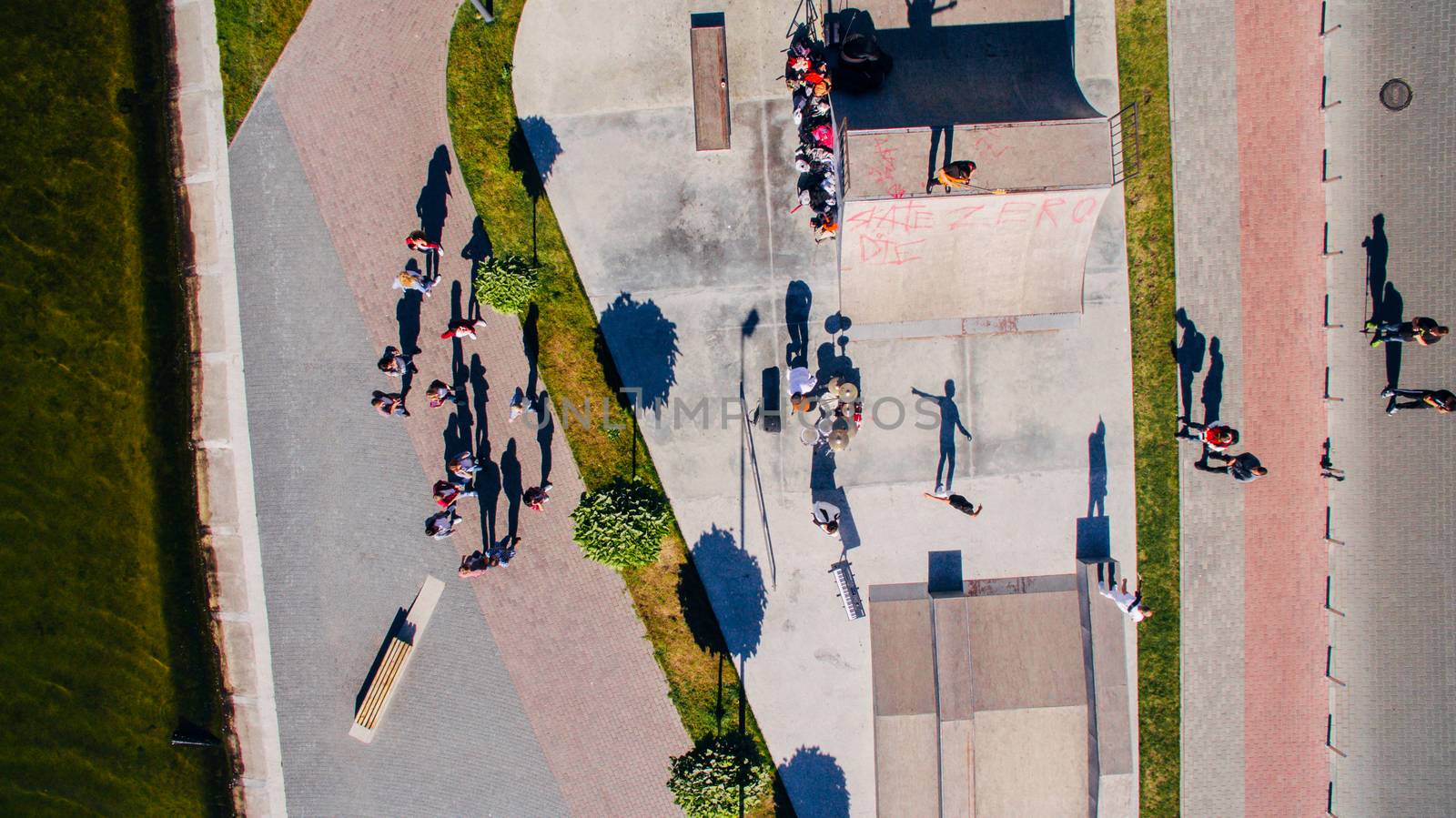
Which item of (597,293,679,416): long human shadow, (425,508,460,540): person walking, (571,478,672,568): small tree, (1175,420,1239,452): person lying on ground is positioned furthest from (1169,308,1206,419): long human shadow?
(425,508,460,540): person walking

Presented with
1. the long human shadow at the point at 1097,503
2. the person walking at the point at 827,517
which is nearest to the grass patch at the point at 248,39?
the person walking at the point at 827,517

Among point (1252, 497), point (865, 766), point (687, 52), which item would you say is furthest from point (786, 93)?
point (865, 766)

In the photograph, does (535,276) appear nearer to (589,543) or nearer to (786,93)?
(589,543)

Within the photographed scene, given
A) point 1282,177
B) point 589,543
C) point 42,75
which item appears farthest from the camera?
point 42,75

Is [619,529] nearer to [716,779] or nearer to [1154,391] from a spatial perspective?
[716,779]

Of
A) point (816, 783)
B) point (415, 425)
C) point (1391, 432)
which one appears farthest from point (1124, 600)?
point (415, 425)

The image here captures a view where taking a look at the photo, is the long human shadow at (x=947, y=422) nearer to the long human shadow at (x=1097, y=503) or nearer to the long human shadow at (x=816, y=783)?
the long human shadow at (x=1097, y=503)
